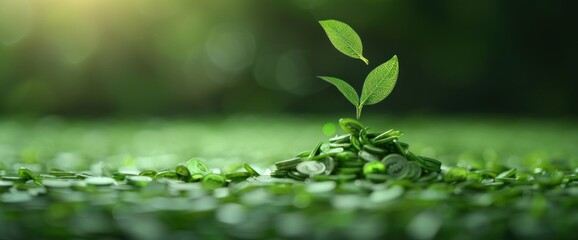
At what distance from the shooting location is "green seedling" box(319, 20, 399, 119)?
1.63 metres

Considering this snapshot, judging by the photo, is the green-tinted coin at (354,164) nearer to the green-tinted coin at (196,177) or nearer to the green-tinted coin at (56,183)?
the green-tinted coin at (196,177)

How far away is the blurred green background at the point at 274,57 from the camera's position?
24.2ft

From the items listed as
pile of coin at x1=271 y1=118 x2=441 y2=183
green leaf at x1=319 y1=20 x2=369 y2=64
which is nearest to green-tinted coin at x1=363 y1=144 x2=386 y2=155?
pile of coin at x1=271 y1=118 x2=441 y2=183

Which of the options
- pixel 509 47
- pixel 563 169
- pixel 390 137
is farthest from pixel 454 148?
pixel 509 47

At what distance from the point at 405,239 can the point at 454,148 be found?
2370 millimetres

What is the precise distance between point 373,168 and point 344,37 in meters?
0.37

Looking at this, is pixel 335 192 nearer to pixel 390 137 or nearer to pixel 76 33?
pixel 390 137

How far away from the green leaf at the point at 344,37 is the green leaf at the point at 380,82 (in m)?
0.08

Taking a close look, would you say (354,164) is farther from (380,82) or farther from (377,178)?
(380,82)

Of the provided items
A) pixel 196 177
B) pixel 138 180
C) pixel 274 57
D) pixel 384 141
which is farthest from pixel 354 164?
pixel 274 57

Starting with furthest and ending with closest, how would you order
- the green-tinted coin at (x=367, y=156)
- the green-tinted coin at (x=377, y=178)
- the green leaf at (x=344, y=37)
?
1. the green leaf at (x=344, y=37)
2. the green-tinted coin at (x=367, y=156)
3. the green-tinted coin at (x=377, y=178)

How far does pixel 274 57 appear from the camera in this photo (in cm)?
828

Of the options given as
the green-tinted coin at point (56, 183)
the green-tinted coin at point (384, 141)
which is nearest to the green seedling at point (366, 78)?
the green-tinted coin at point (384, 141)

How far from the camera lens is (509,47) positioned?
7.34 metres
